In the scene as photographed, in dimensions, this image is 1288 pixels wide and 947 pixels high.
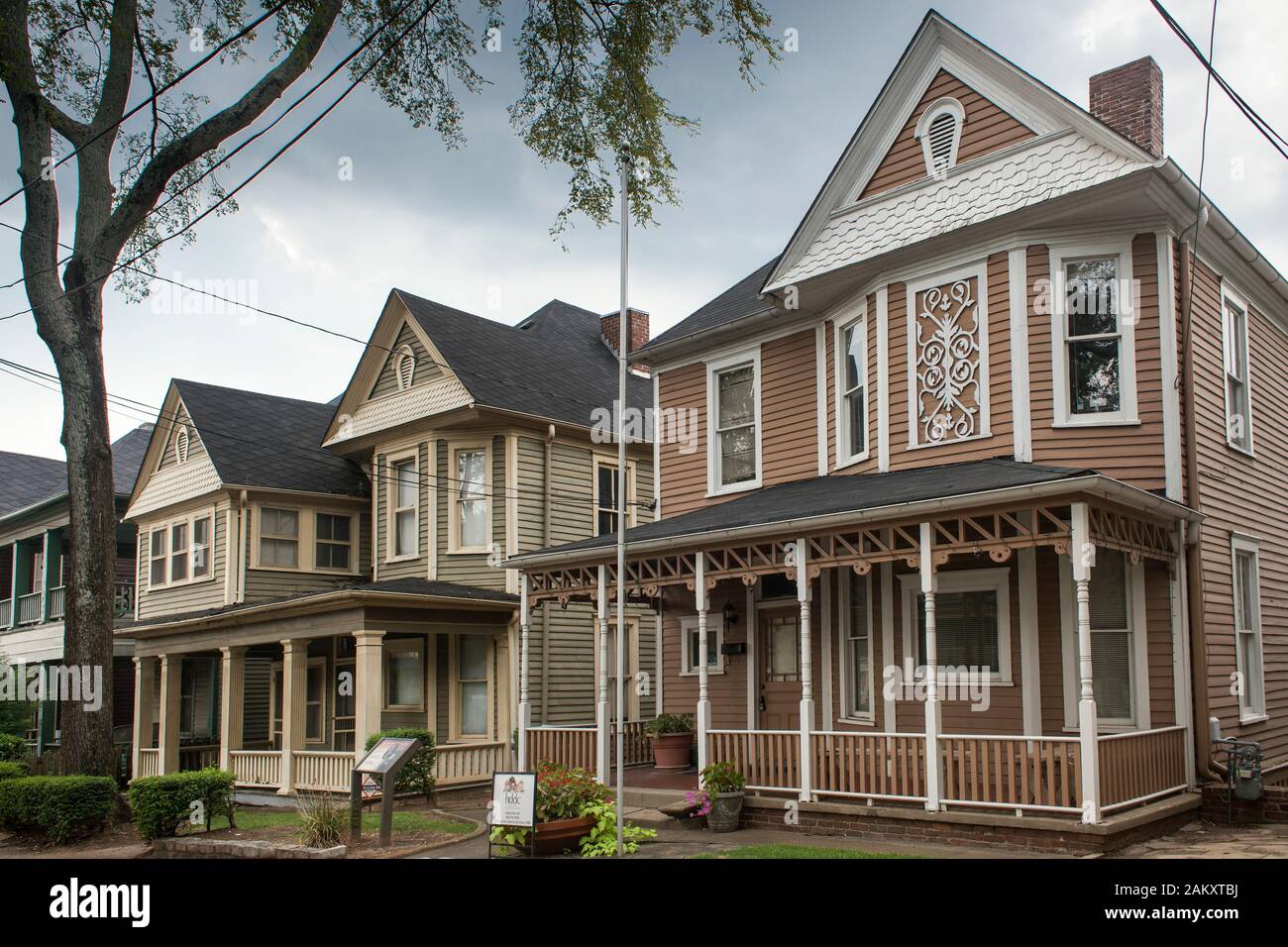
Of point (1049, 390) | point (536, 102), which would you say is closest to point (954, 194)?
point (1049, 390)

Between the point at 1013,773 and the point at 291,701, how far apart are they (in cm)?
1336

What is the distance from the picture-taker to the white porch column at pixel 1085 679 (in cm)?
1014

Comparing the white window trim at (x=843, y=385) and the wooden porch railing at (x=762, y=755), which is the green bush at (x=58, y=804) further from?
the white window trim at (x=843, y=385)

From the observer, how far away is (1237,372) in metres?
14.3

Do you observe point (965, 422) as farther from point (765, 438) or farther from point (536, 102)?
point (536, 102)

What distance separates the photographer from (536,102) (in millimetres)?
18281

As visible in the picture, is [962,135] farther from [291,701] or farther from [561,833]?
[291,701]

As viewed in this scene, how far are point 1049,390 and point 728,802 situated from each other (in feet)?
19.4

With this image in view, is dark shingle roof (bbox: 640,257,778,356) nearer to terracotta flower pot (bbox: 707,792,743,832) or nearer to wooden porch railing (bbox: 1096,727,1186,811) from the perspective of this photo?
terracotta flower pot (bbox: 707,792,743,832)

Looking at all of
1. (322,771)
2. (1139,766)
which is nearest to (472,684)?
(322,771)

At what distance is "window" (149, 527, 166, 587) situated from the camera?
26.9 m

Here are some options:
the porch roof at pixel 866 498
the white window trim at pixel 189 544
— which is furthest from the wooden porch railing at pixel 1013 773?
the white window trim at pixel 189 544

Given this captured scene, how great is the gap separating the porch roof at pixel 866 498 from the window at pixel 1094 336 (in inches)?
43.1
